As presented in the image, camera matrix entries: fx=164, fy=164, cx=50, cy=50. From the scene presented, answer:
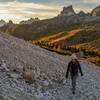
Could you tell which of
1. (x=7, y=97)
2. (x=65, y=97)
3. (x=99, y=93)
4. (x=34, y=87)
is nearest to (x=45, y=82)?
(x=34, y=87)

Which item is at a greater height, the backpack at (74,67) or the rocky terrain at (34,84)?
the backpack at (74,67)

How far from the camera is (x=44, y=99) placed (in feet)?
32.6

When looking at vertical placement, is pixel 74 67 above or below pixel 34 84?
above

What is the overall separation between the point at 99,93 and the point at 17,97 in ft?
20.9

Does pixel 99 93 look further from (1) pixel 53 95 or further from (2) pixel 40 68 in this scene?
(2) pixel 40 68

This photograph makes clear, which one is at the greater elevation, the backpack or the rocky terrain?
the backpack

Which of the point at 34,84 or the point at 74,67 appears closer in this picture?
the point at 74,67

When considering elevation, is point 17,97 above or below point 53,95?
above

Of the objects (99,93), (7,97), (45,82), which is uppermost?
(7,97)

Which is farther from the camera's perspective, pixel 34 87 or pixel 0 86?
pixel 34 87

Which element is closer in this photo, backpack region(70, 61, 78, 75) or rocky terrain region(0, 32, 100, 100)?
rocky terrain region(0, 32, 100, 100)

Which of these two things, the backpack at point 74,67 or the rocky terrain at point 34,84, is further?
the backpack at point 74,67

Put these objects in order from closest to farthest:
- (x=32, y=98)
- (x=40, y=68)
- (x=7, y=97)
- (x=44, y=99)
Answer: (x=7, y=97) < (x=32, y=98) < (x=44, y=99) < (x=40, y=68)

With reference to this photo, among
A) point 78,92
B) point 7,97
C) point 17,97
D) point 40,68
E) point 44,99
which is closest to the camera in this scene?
point 7,97
